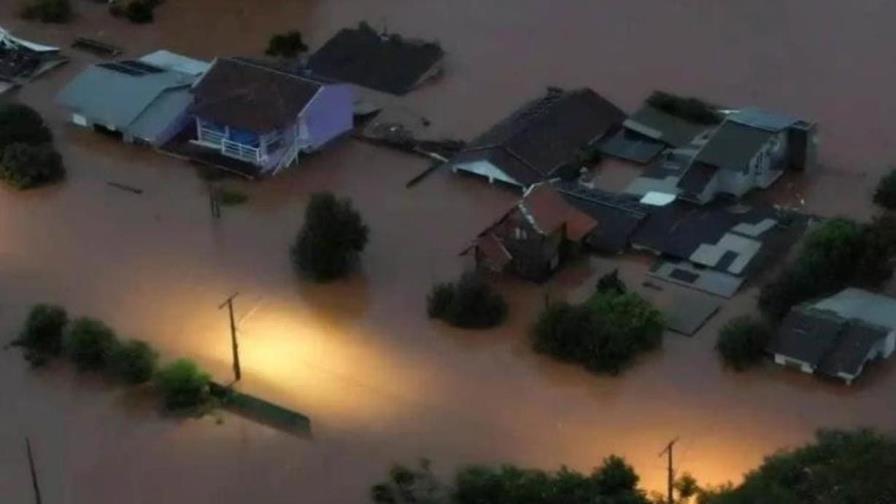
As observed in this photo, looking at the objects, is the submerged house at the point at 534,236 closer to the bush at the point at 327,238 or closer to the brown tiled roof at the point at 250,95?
the bush at the point at 327,238

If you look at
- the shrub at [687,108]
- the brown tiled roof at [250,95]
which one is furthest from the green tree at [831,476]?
the brown tiled roof at [250,95]

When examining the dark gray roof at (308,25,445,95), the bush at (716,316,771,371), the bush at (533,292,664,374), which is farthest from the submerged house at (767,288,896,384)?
the dark gray roof at (308,25,445,95)

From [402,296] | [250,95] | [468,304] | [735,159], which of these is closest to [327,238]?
[402,296]

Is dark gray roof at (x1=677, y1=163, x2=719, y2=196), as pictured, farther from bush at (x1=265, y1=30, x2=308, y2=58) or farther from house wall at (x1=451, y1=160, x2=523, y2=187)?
bush at (x1=265, y1=30, x2=308, y2=58)

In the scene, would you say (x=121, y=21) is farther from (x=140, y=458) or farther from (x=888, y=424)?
(x=888, y=424)

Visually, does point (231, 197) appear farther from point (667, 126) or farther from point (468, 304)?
point (667, 126)

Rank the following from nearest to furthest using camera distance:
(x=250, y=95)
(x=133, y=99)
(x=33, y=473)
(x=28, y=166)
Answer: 1. (x=33, y=473)
2. (x=28, y=166)
3. (x=250, y=95)
4. (x=133, y=99)

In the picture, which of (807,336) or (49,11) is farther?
(49,11)
